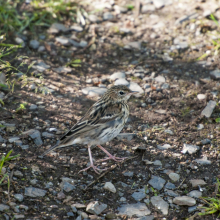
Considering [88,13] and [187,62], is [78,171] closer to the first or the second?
[187,62]

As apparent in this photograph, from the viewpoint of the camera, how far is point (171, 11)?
10.5 m

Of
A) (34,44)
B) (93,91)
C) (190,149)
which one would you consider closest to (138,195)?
(190,149)

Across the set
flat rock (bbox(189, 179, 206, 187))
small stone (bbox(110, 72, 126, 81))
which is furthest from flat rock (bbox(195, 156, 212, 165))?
small stone (bbox(110, 72, 126, 81))

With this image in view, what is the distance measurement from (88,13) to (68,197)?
→ 6.48 metres

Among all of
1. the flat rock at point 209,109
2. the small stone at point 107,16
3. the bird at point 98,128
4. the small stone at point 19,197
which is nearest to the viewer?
the small stone at point 19,197

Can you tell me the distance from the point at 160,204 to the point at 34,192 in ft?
6.25

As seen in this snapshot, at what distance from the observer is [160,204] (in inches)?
211

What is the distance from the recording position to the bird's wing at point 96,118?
6.12 metres

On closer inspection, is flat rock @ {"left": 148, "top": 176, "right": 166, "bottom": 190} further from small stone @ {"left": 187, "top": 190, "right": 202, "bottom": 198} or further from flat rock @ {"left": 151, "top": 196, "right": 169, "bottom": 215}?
small stone @ {"left": 187, "top": 190, "right": 202, "bottom": 198}

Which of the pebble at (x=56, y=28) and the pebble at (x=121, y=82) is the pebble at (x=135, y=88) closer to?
the pebble at (x=121, y=82)

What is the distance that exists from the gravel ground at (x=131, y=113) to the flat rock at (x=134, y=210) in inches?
0.6

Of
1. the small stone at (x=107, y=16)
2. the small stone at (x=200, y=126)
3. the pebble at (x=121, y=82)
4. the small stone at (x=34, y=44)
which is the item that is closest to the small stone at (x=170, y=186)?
the small stone at (x=200, y=126)

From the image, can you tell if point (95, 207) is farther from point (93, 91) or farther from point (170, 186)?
point (93, 91)

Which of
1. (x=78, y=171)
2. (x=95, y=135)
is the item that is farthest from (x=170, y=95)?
(x=78, y=171)
